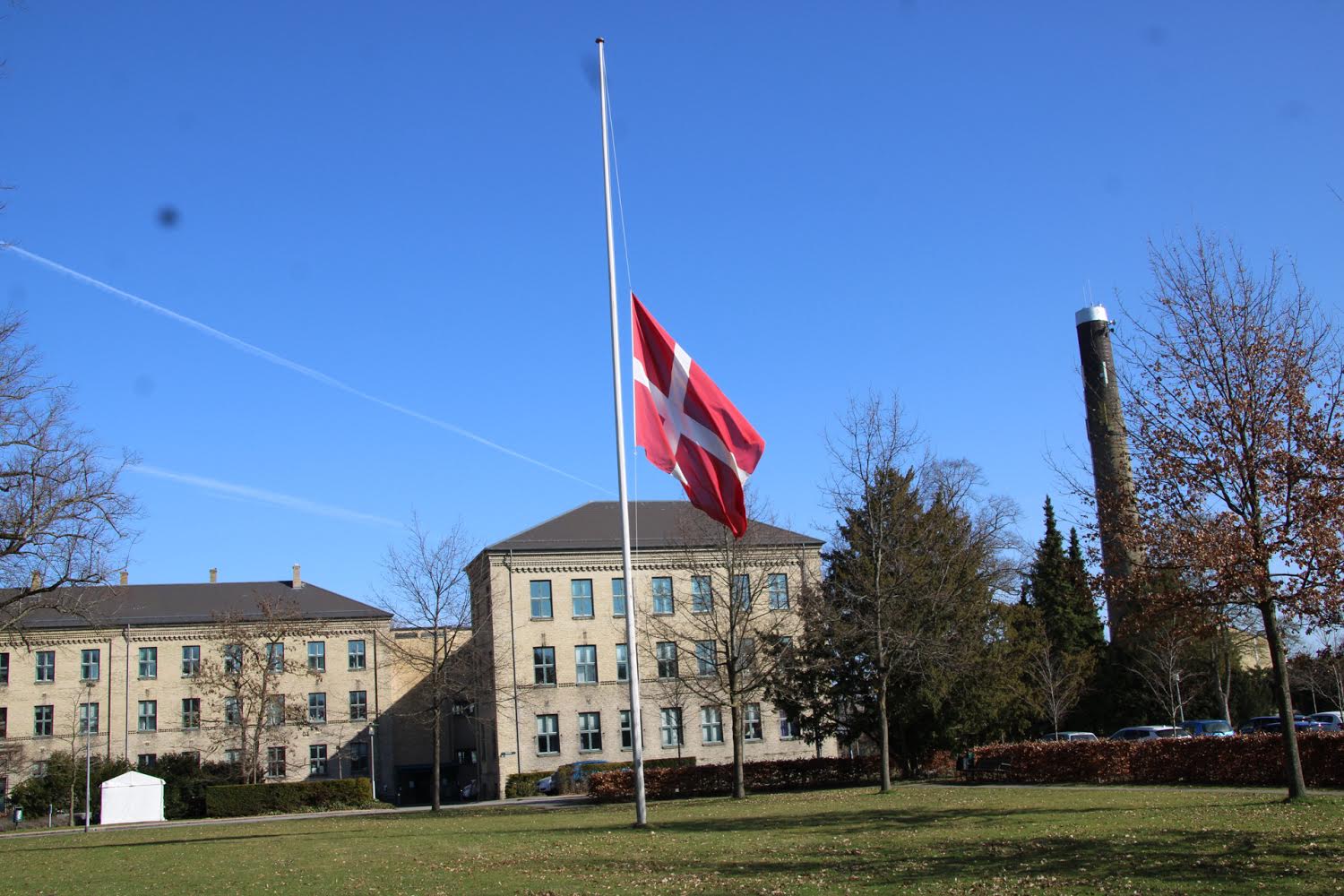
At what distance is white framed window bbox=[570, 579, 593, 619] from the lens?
6244 cm

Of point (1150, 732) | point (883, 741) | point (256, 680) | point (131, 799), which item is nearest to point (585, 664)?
point (256, 680)

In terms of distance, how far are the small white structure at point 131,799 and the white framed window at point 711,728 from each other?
1051 inches

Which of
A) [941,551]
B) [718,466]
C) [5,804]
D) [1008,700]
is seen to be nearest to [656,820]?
[718,466]

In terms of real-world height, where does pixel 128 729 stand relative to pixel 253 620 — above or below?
below

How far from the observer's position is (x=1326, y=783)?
26344mm

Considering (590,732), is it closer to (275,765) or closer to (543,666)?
(543,666)

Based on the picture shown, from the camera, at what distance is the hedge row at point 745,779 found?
4131 cm

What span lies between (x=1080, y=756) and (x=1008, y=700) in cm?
879

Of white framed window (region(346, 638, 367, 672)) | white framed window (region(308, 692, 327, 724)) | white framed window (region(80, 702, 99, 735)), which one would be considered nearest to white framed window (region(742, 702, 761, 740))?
white framed window (region(346, 638, 367, 672))

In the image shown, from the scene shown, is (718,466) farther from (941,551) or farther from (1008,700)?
(1008,700)

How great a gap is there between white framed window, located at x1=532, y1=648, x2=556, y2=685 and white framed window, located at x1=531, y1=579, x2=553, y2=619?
6.05 ft

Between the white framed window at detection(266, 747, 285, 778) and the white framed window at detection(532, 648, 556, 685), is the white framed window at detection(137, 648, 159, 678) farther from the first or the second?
the white framed window at detection(532, 648, 556, 685)

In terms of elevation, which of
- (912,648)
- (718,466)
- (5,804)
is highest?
(718,466)

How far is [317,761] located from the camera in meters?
67.5
